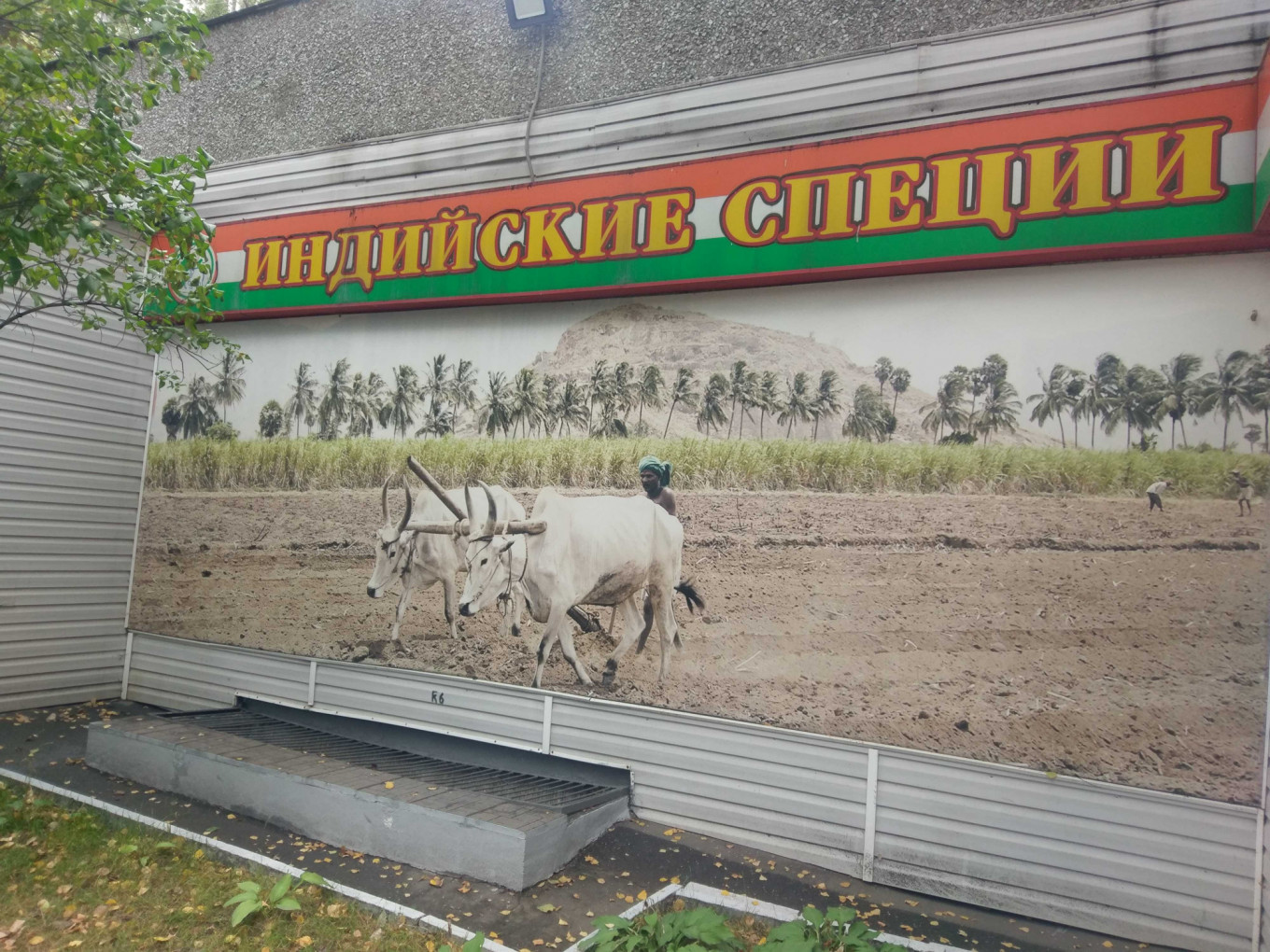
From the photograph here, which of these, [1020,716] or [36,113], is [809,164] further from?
[36,113]

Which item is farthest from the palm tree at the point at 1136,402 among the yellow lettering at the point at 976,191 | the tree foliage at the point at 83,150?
the tree foliage at the point at 83,150

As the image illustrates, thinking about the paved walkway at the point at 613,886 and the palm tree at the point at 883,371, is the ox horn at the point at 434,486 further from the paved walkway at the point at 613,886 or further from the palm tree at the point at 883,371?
the palm tree at the point at 883,371

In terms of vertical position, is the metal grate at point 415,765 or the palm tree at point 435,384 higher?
the palm tree at point 435,384

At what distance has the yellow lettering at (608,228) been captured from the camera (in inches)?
239

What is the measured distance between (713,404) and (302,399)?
4203 millimetres

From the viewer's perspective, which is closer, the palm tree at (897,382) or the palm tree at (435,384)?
the palm tree at (897,382)

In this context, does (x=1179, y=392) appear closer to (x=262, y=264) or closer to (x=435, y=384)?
(x=435, y=384)

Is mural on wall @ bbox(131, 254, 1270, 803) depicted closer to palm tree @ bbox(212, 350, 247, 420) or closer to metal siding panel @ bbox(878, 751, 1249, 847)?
metal siding panel @ bbox(878, 751, 1249, 847)

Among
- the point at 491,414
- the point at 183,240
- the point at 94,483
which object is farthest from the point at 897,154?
the point at 94,483

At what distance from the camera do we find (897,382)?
5.19 m

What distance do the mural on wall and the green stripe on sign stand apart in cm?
21

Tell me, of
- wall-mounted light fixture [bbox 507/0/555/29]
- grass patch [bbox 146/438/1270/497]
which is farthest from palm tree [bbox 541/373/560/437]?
wall-mounted light fixture [bbox 507/0/555/29]

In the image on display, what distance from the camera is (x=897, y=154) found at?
206 inches

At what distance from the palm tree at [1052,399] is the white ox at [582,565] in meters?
2.47
